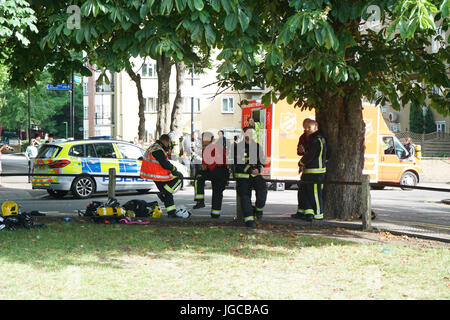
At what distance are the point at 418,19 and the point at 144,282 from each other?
3.90m

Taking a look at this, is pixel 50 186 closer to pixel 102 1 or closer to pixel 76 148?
pixel 76 148

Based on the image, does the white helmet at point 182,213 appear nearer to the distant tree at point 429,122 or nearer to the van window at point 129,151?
the van window at point 129,151

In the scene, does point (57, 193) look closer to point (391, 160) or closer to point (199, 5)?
point (391, 160)

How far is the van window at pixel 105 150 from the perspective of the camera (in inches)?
631

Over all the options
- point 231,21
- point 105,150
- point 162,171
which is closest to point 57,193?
point 105,150

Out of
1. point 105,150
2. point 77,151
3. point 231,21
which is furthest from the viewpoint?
point 105,150

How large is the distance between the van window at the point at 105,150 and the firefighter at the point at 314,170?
724 centimetres

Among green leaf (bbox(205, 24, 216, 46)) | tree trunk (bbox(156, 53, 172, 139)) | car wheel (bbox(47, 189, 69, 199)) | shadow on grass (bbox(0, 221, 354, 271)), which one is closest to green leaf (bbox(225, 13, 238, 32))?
green leaf (bbox(205, 24, 216, 46))

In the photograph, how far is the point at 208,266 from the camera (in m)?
6.93

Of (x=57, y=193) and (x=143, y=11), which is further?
(x=57, y=193)

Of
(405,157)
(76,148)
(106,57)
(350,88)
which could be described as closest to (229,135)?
(405,157)

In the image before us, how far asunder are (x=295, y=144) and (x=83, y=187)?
682 cm

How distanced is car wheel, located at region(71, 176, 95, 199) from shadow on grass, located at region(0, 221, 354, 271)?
5.40 meters

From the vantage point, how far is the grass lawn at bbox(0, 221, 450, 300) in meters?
5.69
